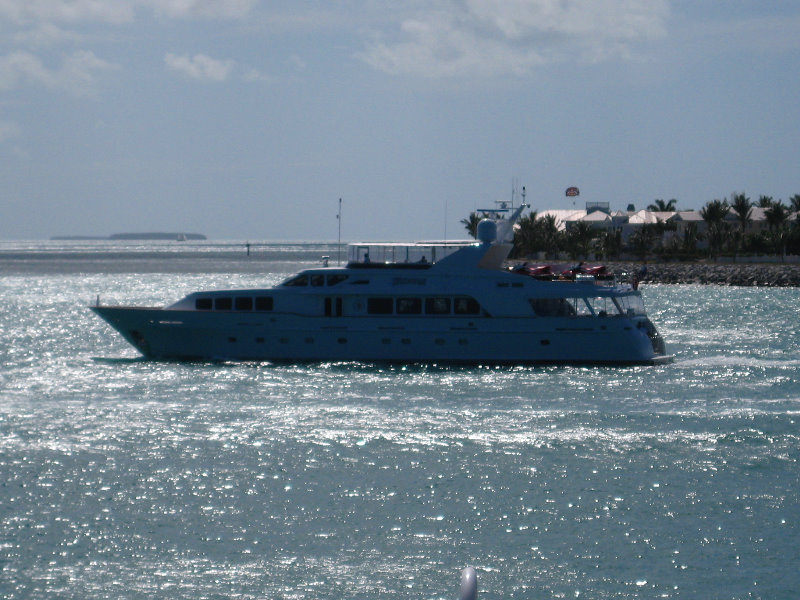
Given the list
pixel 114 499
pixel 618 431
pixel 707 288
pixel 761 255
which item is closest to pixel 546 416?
pixel 618 431

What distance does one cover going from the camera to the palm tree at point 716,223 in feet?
461

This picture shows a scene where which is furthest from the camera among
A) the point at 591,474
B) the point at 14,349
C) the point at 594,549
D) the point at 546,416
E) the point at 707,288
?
the point at 707,288

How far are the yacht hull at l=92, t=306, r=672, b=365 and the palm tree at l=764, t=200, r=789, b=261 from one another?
3773 inches

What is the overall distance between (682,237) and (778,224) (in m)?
14.8

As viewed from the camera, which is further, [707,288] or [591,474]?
[707,288]

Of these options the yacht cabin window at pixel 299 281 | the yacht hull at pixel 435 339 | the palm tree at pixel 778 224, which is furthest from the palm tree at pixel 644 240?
the yacht cabin window at pixel 299 281

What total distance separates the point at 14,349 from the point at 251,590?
38.9m

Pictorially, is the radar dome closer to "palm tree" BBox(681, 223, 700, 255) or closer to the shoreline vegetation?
the shoreline vegetation

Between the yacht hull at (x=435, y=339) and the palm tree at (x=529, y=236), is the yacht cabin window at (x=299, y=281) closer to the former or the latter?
the yacht hull at (x=435, y=339)

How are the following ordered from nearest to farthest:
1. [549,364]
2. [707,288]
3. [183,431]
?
[183,431], [549,364], [707,288]

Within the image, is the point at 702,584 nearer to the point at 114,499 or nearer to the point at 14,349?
the point at 114,499

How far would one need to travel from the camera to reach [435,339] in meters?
43.9

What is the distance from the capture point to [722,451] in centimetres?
2839

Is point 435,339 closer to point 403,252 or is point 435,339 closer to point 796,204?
point 403,252
